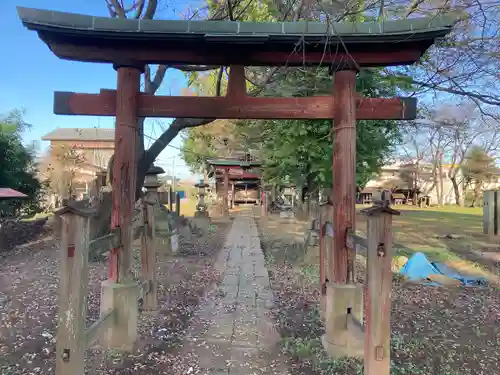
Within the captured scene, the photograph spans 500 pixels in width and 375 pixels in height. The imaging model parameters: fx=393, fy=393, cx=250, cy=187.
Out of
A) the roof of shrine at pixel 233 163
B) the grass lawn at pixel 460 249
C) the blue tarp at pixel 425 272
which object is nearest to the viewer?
the blue tarp at pixel 425 272

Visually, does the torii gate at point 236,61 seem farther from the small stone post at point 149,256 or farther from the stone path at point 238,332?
the stone path at point 238,332

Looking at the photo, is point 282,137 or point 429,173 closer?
point 282,137

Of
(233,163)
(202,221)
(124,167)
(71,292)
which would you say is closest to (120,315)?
(71,292)

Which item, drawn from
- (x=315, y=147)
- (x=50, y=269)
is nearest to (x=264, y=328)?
(x=50, y=269)

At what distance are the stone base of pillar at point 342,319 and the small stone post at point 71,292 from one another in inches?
87.0

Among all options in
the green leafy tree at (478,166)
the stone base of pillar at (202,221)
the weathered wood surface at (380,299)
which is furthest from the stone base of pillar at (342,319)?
the green leafy tree at (478,166)

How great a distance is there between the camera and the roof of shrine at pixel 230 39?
11.6 feet

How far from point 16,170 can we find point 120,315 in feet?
38.2

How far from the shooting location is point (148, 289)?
15.7 feet

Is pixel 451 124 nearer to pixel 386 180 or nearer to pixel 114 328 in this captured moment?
pixel 114 328

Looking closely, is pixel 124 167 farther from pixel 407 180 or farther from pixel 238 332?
pixel 407 180

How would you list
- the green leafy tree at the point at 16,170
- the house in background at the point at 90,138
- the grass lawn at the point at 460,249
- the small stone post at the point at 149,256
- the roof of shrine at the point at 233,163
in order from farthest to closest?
1. the house in background at the point at 90,138
2. the roof of shrine at the point at 233,163
3. the green leafy tree at the point at 16,170
4. the grass lawn at the point at 460,249
5. the small stone post at the point at 149,256

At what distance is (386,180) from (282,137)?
4399cm

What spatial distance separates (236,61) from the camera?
399 centimetres
